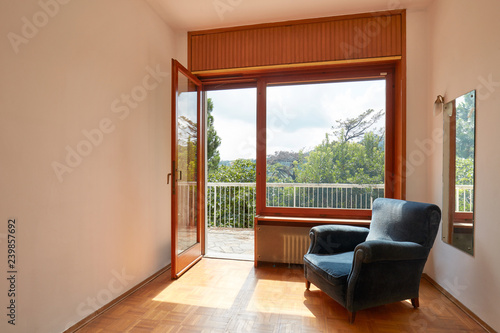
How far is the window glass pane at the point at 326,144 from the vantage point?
10.9 ft

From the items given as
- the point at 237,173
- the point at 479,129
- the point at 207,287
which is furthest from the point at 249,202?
the point at 479,129

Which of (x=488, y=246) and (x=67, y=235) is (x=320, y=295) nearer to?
(x=488, y=246)

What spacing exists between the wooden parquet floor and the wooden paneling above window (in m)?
2.48

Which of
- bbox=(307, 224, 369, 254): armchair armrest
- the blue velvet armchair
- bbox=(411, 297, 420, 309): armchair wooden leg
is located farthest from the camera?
bbox=(307, 224, 369, 254): armchair armrest

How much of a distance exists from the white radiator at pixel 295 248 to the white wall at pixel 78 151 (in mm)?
1505

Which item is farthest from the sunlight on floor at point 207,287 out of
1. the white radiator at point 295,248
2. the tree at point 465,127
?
the tree at point 465,127

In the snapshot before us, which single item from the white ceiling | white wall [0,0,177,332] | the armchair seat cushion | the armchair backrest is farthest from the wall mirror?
white wall [0,0,177,332]

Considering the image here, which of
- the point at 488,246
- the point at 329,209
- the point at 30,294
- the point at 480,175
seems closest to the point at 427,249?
the point at 488,246

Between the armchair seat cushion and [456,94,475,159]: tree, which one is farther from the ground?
[456,94,475,159]: tree

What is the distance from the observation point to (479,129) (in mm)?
2166

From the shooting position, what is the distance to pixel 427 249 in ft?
7.34

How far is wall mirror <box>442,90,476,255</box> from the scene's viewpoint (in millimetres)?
2258

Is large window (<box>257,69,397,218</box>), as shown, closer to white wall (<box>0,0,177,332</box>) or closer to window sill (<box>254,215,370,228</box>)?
window sill (<box>254,215,370,228</box>)

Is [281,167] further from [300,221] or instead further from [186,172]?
[186,172]
